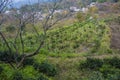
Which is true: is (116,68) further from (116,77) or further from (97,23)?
(97,23)

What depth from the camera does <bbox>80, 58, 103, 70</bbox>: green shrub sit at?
58.2ft

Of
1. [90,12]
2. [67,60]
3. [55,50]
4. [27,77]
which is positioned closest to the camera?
[27,77]

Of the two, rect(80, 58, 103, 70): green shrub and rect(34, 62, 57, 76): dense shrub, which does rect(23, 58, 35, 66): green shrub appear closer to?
rect(34, 62, 57, 76): dense shrub

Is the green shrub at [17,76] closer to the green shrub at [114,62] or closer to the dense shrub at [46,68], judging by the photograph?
the dense shrub at [46,68]

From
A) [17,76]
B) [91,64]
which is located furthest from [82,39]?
[17,76]

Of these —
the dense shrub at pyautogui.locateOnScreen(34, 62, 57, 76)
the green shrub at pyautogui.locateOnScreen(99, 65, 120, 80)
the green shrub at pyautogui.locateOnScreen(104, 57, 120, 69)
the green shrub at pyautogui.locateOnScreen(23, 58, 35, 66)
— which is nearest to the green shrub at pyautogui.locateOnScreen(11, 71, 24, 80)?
the dense shrub at pyautogui.locateOnScreen(34, 62, 57, 76)

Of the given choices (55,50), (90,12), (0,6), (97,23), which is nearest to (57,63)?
(55,50)

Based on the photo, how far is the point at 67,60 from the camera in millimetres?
18984

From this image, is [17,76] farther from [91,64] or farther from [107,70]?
[107,70]

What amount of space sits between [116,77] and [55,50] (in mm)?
7934

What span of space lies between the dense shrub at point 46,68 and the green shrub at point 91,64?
183 centimetres

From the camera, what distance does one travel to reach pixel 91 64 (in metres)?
17.8

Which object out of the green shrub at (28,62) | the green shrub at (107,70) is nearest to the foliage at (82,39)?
the green shrub at (107,70)

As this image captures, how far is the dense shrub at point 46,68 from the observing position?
1681cm
